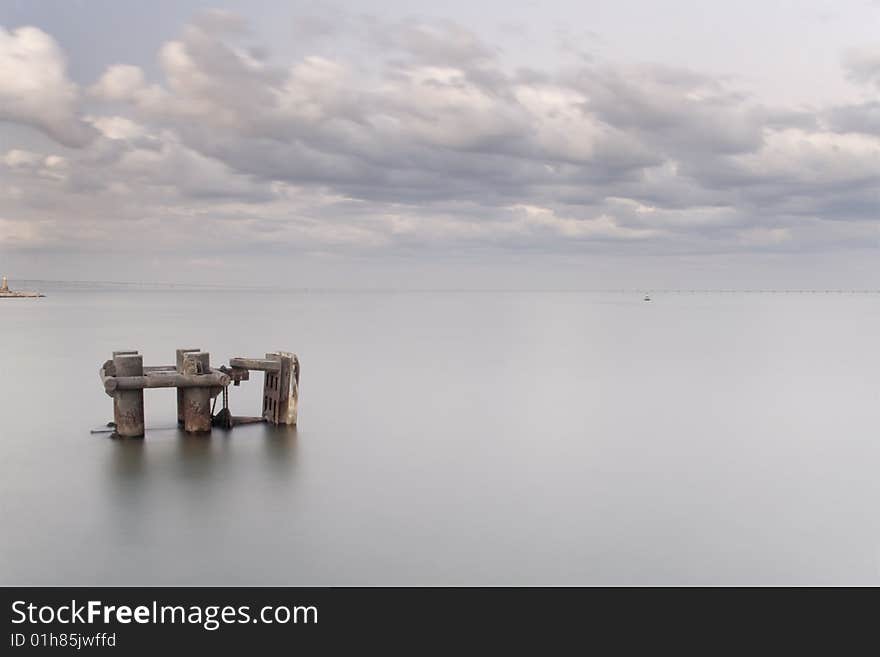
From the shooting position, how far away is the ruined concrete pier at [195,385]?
1539cm

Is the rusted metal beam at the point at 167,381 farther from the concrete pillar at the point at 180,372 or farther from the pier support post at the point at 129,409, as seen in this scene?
the pier support post at the point at 129,409

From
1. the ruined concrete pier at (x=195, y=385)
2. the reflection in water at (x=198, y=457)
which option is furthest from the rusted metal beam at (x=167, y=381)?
the reflection in water at (x=198, y=457)

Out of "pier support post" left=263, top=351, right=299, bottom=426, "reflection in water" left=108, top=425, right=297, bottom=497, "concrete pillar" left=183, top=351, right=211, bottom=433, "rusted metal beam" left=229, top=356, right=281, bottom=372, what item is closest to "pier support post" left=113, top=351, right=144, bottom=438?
"reflection in water" left=108, top=425, right=297, bottom=497

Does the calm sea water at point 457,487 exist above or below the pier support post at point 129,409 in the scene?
below

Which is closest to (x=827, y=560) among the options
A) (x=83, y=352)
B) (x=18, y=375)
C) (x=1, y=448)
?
(x=1, y=448)

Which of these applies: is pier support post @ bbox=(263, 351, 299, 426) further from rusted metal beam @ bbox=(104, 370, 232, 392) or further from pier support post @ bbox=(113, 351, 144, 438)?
pier support post @ bbox=(113, 351, 144, 438)

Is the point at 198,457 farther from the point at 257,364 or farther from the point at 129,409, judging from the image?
the point at 257,364

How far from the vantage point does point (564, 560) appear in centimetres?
1018

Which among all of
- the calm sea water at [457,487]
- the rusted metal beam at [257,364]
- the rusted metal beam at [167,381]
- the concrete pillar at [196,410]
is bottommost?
the calm sea water at [457,487]

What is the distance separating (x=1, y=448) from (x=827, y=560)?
1479 centimetres

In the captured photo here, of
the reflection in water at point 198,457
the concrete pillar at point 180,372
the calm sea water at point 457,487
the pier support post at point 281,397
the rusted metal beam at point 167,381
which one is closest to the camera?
the calm sea water at point 457,487
